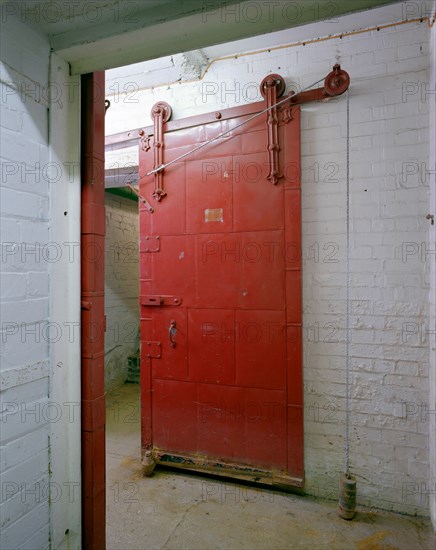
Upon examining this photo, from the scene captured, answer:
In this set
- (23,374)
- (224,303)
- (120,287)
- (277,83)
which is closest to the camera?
(23,374)

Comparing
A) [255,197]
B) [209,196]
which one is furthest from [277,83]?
[209,196]

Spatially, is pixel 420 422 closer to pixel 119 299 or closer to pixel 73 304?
pixel 73 304

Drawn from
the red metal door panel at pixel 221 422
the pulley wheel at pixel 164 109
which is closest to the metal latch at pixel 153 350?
the red metal door panel at pixel 221 422

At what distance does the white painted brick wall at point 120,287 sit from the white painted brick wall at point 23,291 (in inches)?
129

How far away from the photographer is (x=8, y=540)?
1069mm

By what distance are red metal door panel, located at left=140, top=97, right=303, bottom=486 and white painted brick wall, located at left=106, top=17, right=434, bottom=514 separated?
136 mm

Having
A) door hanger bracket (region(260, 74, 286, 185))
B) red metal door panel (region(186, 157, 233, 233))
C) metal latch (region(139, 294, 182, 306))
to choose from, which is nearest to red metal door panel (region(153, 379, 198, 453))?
metal latch (region(139, 294, 182, 306))

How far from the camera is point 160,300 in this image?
2.56 meters

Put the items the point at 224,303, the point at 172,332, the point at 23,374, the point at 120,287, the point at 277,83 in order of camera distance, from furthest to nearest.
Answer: the point at 120,287 < the point at 172,332 < the point at 224,303 < the point at 277,83 < the point at 23,374

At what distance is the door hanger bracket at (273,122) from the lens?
226 centimetres

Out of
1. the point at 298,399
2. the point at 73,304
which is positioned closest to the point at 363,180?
the point at 298,399

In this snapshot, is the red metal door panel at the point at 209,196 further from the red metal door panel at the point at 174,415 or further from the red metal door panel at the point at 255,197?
the red metal door panel at the point at 174,415

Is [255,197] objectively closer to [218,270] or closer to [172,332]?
[218,270]

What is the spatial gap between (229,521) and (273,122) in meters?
2.56
